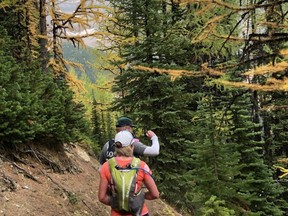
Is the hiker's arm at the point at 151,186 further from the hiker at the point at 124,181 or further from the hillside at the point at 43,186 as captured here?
the hillside at the point at 43,186

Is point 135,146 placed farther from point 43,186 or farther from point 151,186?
point 43,186

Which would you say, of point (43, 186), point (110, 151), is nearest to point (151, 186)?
point (110, 151)

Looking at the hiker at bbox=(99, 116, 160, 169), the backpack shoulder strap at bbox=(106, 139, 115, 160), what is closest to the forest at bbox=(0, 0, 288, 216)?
the hiker at bbox=(99, 116, 160, 169)

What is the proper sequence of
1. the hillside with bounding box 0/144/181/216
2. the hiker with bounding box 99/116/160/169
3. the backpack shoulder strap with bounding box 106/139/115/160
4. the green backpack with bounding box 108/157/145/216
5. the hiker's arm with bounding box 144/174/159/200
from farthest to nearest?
1. the hillside with bounding box 0/144/181/216
2. the backpack shoulder strap with bounding box 106/139/115/160
3. the hiker with bounding box 99/116/160/169
4. the hiker's arm with bounding box 144/174/159/200
5. the green backpack with bounding box 108/157/145/216

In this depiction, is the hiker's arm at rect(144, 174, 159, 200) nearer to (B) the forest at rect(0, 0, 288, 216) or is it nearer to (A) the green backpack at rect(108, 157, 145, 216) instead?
(A) the green backpack at rect(108, 157, 145, 216)

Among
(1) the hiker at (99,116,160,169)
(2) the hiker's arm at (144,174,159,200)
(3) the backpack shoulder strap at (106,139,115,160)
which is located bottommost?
(2) the hiker's arm at (144,174,159,200)

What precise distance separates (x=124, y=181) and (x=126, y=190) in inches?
3.8

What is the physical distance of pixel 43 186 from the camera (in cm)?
691

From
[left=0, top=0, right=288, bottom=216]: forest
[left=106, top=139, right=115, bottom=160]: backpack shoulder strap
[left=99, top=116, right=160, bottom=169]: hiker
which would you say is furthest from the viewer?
[left=0, top=0, right=288, bottom=216]: forest

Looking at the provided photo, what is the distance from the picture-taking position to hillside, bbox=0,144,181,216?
5.86 m

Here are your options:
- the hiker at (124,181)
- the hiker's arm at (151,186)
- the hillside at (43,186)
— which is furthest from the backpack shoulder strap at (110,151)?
the hillside at (43,186)

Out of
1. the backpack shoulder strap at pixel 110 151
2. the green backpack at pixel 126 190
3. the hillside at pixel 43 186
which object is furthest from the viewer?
the hillside at pixel 43 186

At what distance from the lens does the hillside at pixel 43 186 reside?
5.86 meters

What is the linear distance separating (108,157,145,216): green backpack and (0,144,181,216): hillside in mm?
2286
